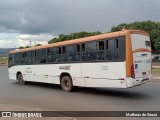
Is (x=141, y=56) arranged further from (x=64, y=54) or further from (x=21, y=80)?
(x=21, y=80)

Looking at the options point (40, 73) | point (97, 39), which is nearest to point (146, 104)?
point (97, 39)

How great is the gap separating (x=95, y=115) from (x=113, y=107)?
1.53m

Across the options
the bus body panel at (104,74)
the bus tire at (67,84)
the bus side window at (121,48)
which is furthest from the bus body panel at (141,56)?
the bus tire at (67,84)

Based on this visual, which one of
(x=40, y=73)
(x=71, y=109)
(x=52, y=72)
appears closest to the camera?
(x=71, y=109)

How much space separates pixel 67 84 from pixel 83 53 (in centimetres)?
227

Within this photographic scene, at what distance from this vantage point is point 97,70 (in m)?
13.5

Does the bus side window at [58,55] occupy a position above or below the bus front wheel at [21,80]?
above

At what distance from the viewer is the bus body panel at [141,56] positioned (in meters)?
12.4

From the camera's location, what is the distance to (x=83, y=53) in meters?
14.5

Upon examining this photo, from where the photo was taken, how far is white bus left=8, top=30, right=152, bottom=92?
12.2 meters

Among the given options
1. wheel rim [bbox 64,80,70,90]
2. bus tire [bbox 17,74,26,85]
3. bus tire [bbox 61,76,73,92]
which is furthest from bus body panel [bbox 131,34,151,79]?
bus tire [bbox 17,74,26,85]

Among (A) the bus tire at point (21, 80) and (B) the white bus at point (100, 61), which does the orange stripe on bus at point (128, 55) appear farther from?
(A) the bus tire at point (21, 80)

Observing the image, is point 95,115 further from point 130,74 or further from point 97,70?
point 97,70

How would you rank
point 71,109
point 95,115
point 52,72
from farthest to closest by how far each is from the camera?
point 52,72, point 71,109, point 95,115
